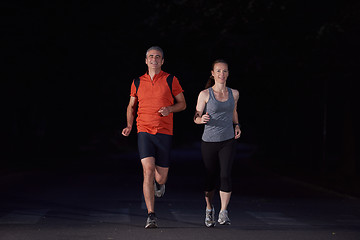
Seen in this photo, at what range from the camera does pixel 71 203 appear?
14172mm

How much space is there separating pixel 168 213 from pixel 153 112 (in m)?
3.38

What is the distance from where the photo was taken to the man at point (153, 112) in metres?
9.42

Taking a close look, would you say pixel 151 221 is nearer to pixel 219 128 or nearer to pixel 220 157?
pixel 220 157

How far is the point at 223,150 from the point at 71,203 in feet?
17.7

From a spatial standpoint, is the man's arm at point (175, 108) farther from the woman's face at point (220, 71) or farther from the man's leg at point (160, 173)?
the man's leg at point (160, 173)

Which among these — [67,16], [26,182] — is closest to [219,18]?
[26,182]

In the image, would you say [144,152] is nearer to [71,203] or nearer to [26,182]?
[71,203]

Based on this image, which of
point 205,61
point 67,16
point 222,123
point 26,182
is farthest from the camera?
Answer: point 67,16

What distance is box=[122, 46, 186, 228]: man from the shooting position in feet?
30.9

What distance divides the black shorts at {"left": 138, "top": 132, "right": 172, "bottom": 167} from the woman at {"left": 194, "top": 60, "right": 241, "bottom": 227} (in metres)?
0.49

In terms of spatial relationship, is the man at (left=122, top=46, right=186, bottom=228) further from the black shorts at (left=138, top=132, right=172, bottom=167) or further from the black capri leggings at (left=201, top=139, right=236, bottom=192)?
the black capri leggings at (left=201, top=139, right=236, bottom=192)

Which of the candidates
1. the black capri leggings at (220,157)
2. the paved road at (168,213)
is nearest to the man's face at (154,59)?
the black capri leggings at (220,157)

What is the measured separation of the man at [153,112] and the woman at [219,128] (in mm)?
353

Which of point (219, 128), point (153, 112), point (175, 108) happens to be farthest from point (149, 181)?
point (219, 128)
